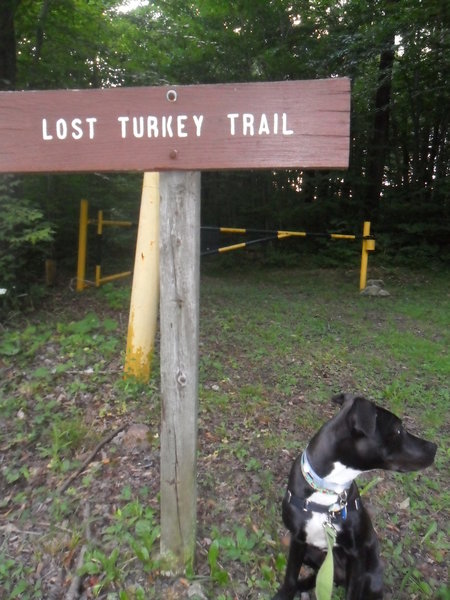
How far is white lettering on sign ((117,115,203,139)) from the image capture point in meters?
1.95

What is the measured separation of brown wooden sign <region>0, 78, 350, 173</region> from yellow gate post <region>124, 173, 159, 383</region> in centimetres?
172

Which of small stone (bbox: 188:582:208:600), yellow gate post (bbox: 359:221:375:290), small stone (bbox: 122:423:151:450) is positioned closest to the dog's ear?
small stone (bbox: 188:582:208:600)

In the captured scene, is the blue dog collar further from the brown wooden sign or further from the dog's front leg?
the brown wooden sign

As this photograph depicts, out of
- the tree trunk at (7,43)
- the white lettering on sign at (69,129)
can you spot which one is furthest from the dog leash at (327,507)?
the tree trunk at (7,43)

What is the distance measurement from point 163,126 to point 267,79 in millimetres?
9603

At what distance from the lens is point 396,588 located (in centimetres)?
248

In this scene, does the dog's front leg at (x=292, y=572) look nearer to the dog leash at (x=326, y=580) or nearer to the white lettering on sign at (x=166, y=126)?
the dog leash at (x=326, y=580)

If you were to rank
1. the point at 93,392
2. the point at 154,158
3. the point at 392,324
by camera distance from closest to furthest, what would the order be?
the point at 154,158 → the point at 93,392 → the point at 392,324

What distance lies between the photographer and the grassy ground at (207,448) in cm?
246

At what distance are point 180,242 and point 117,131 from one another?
1.74 ft

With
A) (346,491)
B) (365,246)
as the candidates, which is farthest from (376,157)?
(346,491)

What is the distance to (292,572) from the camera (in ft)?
7.65

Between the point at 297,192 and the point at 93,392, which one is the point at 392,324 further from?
the point at 297,192

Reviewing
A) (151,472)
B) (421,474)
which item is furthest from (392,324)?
(151,472)
